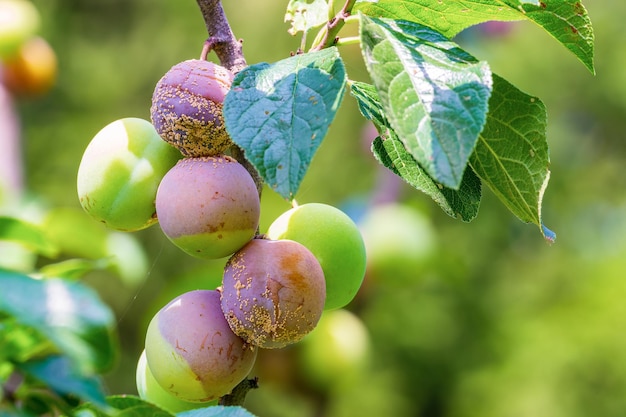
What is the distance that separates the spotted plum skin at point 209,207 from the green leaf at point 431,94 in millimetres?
98

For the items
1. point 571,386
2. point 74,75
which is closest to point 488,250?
point 571,386

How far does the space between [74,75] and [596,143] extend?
2.74 m

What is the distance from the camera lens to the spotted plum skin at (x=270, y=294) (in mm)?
386

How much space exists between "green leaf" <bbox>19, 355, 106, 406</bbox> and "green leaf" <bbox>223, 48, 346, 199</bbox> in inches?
4.5

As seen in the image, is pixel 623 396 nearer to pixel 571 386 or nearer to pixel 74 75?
pixel 571 386

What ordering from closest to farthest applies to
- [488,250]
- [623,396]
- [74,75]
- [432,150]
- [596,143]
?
1. [432,150]
2. [623,396]
3. [488,250]
4. [596,143]
5. [74,75]

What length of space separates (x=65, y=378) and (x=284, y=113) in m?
0.16

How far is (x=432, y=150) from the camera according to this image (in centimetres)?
32

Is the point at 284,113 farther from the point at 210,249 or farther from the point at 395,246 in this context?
the point at 395,246

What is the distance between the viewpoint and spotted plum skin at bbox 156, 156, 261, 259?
386mm

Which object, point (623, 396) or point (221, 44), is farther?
point (623, 396)

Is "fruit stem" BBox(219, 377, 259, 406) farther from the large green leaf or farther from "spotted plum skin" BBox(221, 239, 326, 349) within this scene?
the large green leaf

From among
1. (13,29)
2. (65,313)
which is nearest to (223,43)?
(65,313)

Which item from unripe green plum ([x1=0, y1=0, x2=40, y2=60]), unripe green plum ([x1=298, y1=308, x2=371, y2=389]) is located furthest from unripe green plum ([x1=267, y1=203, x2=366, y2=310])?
unripe green plum ([x1=0, y1=0, x2=40, y2=60])
